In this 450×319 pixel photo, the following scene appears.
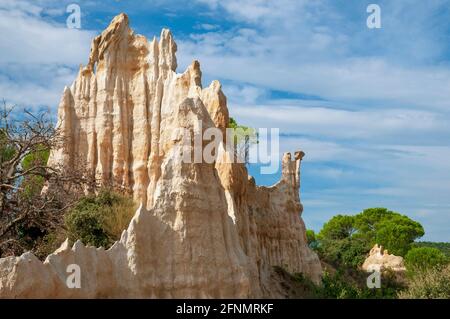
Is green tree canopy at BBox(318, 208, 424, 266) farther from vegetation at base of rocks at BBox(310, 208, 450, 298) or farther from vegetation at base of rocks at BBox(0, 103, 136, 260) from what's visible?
vegetation at base of rocks at BBox(0, 103, 136, 260)

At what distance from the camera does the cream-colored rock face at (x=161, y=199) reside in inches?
487

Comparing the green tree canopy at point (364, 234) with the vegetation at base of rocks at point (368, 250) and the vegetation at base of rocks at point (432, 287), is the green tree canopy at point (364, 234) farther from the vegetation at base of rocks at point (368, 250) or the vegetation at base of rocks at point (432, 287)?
the vegetation at base of rocks at point (432, 287)

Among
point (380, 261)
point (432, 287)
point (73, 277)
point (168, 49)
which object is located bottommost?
point (73, 277)

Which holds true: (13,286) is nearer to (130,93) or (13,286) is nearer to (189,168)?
(189,168)

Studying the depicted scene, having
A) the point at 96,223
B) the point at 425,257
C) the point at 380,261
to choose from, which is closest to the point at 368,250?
the point at 380,261

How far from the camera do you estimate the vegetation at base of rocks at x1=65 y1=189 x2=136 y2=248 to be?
21.7 metres

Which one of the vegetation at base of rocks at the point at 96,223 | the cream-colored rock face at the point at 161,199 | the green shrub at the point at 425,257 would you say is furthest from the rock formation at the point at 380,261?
the vegetation at base of rocks at the point at 96,223

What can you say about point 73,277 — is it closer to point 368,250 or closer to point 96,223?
point 96,223

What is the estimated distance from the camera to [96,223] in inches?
881

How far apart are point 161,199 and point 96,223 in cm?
1000

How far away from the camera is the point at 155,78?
122ft

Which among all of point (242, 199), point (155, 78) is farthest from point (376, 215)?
point (242, 199)

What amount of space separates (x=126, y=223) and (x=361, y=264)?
119 ft
